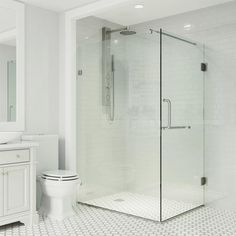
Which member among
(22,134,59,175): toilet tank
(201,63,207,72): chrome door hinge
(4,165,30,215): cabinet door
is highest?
(201,63,207,72): chrome door hinge

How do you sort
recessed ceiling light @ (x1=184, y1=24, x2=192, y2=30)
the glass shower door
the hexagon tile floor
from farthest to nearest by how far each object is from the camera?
recessed ceiling light @ (x1=184, y1=24, x2=192, y2=30) → the glass shower door → the hexagon tile floor

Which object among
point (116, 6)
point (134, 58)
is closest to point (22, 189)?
point (134, 58)

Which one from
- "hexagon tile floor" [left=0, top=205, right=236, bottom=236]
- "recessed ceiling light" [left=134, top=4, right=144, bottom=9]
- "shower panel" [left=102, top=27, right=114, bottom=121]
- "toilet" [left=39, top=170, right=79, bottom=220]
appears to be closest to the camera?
"hexagon tile floor" [left=0, top=205, right=236, bottom=236]

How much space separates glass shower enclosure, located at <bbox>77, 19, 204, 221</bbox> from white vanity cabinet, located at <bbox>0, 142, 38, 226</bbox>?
0.89m

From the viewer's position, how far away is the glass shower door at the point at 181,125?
362 centimetres

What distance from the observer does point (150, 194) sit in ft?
12.1

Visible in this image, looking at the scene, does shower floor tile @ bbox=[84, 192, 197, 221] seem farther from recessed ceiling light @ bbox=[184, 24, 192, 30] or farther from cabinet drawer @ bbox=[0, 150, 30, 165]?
recessed ceiling light @ bbox=[184, 24, 192, 30]

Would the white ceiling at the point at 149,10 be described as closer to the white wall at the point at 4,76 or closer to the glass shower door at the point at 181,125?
the glass shower door at the point at 181,125

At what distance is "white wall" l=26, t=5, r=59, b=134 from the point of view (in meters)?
3.91

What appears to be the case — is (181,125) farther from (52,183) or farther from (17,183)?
(17,183)

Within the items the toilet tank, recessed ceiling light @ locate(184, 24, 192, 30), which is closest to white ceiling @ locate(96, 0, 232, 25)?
recessed ceiling light @ locate(184, 24, 192, 30)

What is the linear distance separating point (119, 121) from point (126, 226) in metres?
1.20

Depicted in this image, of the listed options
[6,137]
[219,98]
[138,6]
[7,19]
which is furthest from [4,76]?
[219,98]

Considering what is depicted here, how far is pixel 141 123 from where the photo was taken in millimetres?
A: 3768
